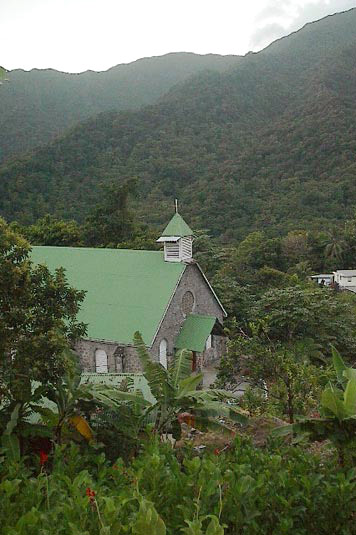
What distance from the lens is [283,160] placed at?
64.4 metres

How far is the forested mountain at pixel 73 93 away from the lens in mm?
82000

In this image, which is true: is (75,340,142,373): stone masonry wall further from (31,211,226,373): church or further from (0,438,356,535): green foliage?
(0,438,356,535): green foliage

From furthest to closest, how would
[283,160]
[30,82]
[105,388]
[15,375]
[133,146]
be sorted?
1. [30,82]
2. [133,146]
3. [283,160]
4. [105,388]
5. [15,375]

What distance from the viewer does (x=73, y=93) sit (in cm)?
10431

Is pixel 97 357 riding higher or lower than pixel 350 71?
lower

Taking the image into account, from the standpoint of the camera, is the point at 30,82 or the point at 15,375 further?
the point at 30,82

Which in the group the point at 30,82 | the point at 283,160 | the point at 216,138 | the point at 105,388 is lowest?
the point at 105,388

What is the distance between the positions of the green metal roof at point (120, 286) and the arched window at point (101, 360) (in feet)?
1.96

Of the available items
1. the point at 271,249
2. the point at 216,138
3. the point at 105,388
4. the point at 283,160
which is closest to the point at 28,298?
the point at 105,388

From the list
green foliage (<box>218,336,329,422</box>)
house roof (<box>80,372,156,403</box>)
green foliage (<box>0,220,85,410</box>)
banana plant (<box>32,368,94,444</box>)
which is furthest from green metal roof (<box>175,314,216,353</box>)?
green foliage (<box>0,220,85,410</box>)

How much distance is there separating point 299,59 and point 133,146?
48114 mm

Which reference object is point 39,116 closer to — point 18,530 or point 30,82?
point 30,82

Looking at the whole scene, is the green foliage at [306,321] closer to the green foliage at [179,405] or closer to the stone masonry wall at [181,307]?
the stone masonry wall at [181,307]

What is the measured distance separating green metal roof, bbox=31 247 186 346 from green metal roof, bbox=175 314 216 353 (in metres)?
1.58
